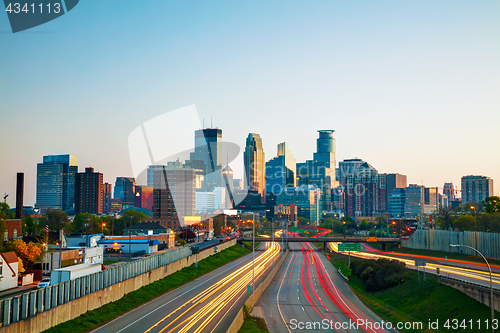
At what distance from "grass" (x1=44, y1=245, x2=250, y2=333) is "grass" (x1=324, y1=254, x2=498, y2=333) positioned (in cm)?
2683

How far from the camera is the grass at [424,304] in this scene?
42.6 m

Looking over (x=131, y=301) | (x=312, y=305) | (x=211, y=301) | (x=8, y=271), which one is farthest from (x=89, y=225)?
(x=312, y=305)

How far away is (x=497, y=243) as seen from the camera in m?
81.9

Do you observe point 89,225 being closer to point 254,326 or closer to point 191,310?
point 191,310

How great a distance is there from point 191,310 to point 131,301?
23.8ft

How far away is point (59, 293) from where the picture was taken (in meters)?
36.4

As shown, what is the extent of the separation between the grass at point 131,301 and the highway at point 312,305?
13.1 m

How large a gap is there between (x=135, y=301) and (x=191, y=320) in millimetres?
10725

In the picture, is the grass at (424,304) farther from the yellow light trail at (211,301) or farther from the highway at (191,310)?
the yellow light trail at (211,301)

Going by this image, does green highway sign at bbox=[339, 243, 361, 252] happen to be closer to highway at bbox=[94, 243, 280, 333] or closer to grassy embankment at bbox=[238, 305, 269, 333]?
highway at bbox=[94, 243, 280, 333]

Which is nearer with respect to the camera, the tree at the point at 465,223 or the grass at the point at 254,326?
the grass at the point at 254,326

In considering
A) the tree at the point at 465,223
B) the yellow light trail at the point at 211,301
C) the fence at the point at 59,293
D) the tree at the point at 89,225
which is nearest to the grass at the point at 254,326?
the yellow light trail at the point at 211,301

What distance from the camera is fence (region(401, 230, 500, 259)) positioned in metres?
83.5

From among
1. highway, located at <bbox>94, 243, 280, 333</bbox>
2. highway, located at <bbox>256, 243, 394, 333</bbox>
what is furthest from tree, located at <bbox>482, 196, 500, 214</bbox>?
highway, located at <bbox>94, 243, 280, 333</bbox>
